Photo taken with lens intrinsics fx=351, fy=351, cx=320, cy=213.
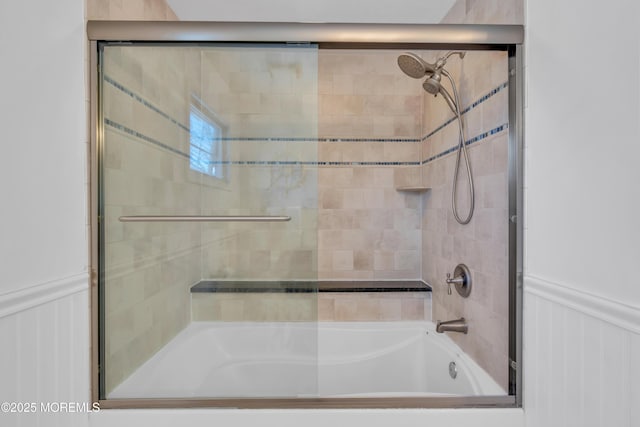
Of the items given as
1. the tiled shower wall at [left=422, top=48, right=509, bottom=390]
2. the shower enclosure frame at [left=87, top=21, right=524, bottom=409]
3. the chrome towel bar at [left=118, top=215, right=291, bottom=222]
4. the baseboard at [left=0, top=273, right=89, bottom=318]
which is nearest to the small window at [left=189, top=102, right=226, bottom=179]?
the chrome towel bar at [left=118, top=215, right=291, bottom=222]

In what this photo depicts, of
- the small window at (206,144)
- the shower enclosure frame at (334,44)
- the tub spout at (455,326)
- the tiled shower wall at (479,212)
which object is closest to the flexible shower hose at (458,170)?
the tiled shower wall at (479,212)

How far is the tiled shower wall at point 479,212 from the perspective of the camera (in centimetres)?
143

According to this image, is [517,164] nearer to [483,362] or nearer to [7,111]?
[483,362]

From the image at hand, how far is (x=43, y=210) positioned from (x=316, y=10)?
1.66 meters

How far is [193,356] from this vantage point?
1.46 m
